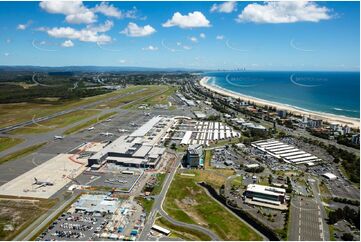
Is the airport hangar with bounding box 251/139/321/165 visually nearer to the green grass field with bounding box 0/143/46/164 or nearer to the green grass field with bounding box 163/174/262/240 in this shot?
the green grass field with bounding box 163/174/262/240

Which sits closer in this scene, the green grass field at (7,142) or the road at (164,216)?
the road at (164,216)

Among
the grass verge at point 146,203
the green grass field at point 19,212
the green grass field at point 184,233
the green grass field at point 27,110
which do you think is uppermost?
the green grass field at point 27,110

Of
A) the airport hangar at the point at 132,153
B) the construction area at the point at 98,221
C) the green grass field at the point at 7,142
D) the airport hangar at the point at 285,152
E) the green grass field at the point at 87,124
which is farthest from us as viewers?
the green grass field at the point at 87,124

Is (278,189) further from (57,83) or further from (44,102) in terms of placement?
(57,83)

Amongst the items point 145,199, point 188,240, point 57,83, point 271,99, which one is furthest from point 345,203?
point 57,83

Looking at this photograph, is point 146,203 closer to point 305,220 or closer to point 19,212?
point 19,212

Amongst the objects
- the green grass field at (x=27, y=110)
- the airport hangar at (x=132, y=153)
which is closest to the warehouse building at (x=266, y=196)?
the airport hangar at (x=132, y=153)

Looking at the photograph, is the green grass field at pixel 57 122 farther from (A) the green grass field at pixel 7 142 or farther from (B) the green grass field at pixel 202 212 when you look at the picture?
(B) the green grass field at pixel 202 212
